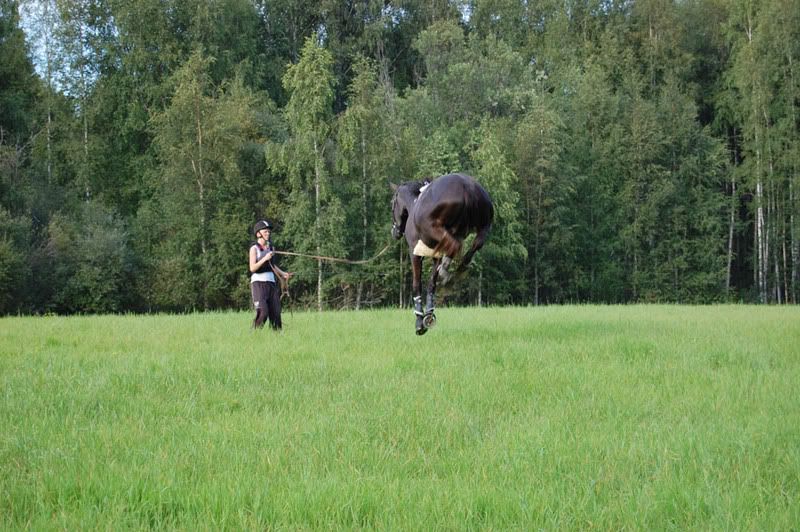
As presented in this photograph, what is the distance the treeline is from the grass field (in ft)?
88.2

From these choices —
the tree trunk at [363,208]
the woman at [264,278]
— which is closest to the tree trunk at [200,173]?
the tree trunk at [363,208]

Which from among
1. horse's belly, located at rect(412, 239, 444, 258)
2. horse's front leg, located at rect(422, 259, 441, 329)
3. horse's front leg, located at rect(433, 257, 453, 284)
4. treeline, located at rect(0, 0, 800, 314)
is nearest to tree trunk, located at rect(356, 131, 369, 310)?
treeline, located at rect(0, 0, 800, 314)

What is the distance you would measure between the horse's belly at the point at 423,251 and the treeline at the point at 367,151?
83.8 feet

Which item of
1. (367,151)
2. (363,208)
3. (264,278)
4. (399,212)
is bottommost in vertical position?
(264,278)

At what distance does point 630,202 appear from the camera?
45.5 m

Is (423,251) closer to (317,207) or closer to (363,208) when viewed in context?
(317,207)

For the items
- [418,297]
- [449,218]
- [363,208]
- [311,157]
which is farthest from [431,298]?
[363,208]

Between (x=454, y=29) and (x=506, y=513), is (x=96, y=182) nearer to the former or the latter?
(x=454, y=29)

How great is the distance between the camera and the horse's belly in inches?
380

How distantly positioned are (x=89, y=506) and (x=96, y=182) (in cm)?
4419

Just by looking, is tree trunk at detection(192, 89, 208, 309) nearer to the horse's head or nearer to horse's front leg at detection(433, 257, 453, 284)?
the horse's head

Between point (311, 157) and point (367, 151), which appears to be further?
point (367, 151)

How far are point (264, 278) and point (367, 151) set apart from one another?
26.0m

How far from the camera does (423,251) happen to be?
32.7 ft
